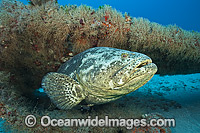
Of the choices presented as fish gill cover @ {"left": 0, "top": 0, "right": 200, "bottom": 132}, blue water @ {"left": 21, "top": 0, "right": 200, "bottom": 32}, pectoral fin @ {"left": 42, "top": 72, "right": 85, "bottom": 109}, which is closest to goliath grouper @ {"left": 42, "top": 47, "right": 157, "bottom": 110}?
pectoral fin @ {"left": 42, "top": 72, "right": 85, "bottom": 109}

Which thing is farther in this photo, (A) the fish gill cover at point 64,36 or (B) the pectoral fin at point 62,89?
(A) the fish gill cover at point 64,36

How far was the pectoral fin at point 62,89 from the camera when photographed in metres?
2.92

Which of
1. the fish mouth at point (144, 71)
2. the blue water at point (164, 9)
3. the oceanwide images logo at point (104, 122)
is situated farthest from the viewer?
the blue water at point (164, 9)

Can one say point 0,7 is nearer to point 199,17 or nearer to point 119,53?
point 119,53

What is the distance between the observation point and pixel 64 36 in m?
3.49

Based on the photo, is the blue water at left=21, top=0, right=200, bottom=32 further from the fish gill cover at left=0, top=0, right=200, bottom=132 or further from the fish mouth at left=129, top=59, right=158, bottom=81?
the fish mouth at left=129, top=59, right=158, bottom=81

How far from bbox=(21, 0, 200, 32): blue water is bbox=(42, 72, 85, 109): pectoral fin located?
95913mm

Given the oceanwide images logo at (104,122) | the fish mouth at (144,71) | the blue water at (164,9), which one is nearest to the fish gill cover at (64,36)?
the oceanwide images logo at (104,122)

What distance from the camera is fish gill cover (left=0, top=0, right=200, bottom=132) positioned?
11.0 ft

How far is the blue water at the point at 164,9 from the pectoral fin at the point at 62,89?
95.9m

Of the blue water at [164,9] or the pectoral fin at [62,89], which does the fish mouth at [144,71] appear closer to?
the pectoral fin at [62,89]

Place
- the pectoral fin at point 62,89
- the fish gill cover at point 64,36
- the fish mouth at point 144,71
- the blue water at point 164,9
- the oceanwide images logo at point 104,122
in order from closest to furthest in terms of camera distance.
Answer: the fish mouth at point 144,71, the oceanwide images logo at point 104,122, the pectoral fin at point 62,89, the fish gill cover at point 64,36, the blue water at point 164,9

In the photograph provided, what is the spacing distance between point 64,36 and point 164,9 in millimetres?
151299

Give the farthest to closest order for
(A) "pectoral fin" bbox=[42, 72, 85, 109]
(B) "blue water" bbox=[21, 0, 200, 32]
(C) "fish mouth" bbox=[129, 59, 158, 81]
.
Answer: (B) "blue water" bbox=[21, 0, 200, 32] < (A) "pectoral fin" bbox=[42, 72, 85, 109] < (C) "fish mouth" bbox=[129, 59, 158, 81]
